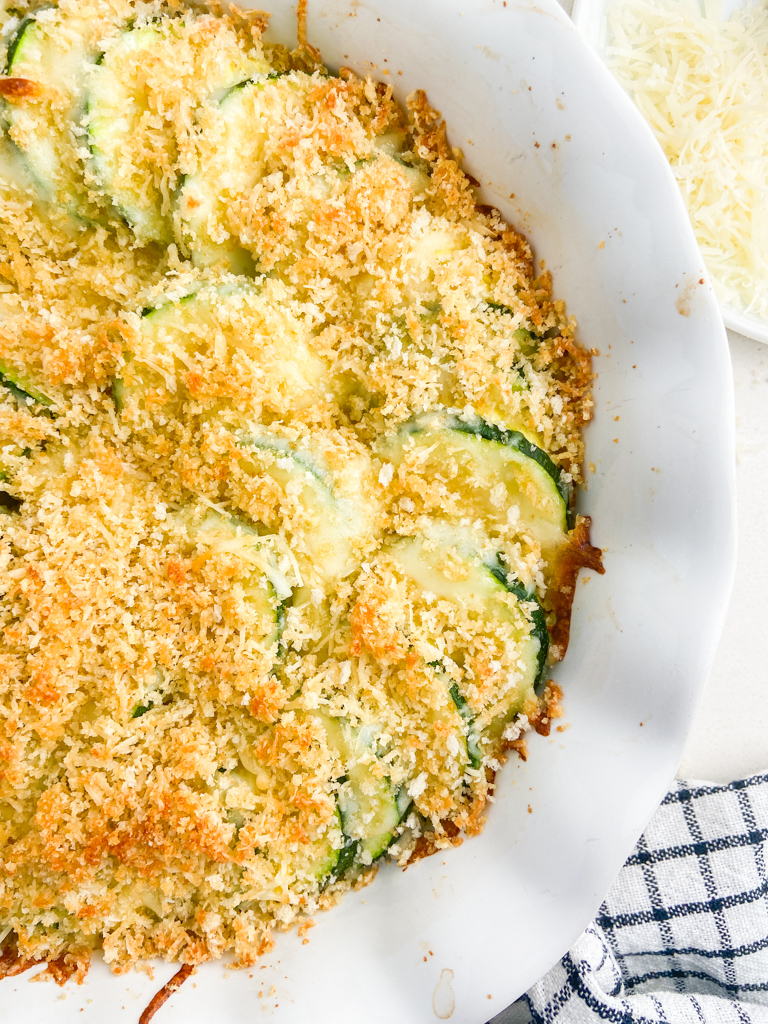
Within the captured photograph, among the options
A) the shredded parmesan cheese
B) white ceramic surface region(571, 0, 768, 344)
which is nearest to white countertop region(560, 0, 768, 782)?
white ceramic surface region(571, 0, 768, 344)

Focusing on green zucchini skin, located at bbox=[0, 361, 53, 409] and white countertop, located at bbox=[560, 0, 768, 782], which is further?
white countertop, located at bbox=[560, 0, 768, 782]

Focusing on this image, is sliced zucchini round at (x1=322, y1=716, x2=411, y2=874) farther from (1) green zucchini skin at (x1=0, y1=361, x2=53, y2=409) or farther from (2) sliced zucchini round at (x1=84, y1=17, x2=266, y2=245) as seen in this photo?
(2) sliced zucchini round at (x1=84, y1=17, x2=266, y2=245)

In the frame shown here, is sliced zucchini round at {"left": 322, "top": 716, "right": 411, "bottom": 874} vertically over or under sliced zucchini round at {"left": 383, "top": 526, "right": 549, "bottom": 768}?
under

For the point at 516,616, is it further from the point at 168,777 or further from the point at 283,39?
the point at 283,39

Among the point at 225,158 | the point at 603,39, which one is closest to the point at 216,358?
the point at 225,158

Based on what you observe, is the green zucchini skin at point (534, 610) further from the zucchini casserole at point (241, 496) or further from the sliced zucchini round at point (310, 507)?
the sliced zucchini round at point (310, 507)

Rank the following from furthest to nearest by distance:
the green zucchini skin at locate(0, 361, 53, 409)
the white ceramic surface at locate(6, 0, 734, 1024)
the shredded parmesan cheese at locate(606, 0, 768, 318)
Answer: the shredded parmesan cheese at locate(606, 0, 768, 318), the green zucchini skin at locate(0, 361, 53, 409), the white ceramic surface at locate(6, 0, 734, 1024)
